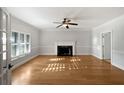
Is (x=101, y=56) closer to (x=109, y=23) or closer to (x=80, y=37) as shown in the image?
(x=109, y=23)

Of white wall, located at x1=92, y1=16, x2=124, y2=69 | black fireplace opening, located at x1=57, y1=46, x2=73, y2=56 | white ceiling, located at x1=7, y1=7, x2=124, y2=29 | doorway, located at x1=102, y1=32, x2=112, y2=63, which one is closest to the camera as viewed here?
white ceiling, located at x1=7, y1=7, x2=124, y2=29

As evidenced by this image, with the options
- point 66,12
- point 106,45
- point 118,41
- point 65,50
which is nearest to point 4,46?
point 66,12

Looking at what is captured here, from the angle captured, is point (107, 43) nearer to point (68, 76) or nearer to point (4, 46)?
point (68, 76)

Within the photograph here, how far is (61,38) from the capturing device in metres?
12.6

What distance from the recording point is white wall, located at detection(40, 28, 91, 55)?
1255 cm

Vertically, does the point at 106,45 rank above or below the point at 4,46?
above

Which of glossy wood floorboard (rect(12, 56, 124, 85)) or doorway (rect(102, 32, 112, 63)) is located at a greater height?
doorway (rect(102, 32, 112, 63))

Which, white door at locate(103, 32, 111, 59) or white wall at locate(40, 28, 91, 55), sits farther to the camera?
white wall at locate(40, 28, 91, 55)

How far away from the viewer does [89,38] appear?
12.6m

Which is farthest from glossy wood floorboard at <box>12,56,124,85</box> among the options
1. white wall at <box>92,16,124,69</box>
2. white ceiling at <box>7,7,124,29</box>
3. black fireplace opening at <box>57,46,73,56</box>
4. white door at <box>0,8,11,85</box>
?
black fireplace opening at <box>57,46,73,56</box>

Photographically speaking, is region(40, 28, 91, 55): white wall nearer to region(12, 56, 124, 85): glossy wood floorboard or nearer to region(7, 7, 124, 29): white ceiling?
region(7, 7, 124, 29): white ceiling

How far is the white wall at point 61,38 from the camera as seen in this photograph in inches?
494

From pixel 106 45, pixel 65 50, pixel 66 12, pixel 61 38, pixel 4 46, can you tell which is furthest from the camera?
pixel 61 38
